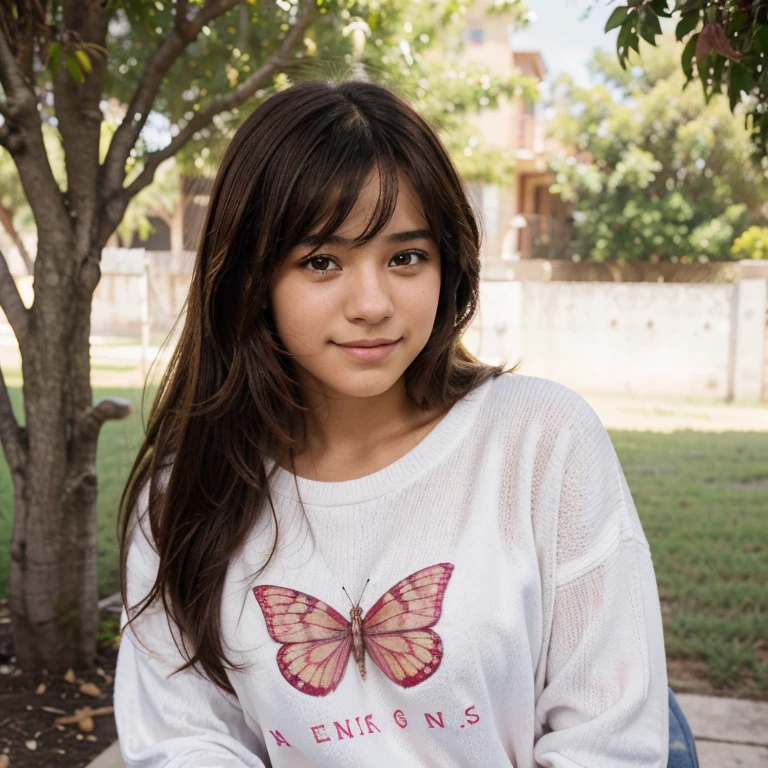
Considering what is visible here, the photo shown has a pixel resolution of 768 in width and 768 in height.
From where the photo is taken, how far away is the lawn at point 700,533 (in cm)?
395

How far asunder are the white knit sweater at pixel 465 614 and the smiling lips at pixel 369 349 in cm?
23

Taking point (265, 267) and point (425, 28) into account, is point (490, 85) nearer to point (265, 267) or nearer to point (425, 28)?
point (425, 28)

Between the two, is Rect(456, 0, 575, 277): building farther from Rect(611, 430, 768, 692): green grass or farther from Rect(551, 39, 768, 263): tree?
Rect(611, 430, 768, 692): green grass

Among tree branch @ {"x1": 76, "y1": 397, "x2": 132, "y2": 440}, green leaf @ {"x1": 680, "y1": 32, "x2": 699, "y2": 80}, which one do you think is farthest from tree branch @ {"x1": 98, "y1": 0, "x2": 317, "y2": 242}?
green leaf @ {"x1": 680, "y1": 32, "x2": 699, "y2": 80}

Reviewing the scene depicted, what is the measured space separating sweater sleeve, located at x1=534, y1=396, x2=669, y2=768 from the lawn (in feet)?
7.45

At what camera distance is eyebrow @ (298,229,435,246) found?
1466 mm

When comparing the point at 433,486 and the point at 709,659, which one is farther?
the point at 709,659

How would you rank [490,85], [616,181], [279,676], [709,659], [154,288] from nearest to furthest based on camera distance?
1. [279,676]
2. [709,659]
3. [154,288]
4. [490,85]
5. [616,181]

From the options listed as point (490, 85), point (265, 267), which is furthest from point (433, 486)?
point (490, 85)

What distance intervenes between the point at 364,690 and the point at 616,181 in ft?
46.6

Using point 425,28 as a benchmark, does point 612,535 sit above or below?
below

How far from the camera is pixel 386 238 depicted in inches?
58.2

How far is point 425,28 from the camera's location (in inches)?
336

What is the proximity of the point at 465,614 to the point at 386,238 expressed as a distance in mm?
587
